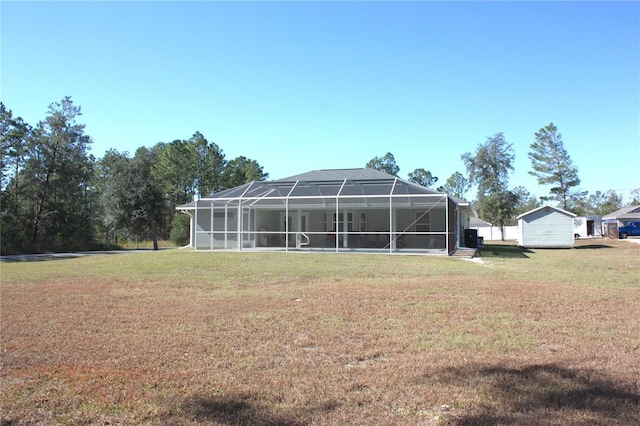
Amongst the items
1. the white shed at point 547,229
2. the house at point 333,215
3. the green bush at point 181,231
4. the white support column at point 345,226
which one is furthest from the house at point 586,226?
the green bush at point 181,231

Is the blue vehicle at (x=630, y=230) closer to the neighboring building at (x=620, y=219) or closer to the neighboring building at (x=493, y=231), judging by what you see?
the neighboring building at (x=620, y=219)

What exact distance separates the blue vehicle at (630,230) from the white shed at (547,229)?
1888 cm

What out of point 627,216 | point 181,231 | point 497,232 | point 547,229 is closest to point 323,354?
point 547,229

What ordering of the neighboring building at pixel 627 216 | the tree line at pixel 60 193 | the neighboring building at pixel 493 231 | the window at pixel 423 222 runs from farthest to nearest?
the neighboring building at pixel 493 231 → the neighboring building at pixel 627 216 → the tree line at pixel 60 193 → the window at pixel 423 222

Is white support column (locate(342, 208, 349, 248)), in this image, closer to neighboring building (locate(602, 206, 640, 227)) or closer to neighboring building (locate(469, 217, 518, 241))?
neighboring building (locate(469, 217, 518, 241))

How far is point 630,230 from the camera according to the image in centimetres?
4275

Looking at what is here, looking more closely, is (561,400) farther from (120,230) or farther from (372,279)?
(120,230)

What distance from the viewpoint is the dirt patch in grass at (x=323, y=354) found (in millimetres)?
3518

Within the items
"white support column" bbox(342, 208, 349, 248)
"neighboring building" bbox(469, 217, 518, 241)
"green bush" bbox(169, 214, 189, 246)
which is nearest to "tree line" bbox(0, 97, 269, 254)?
"green bush" bbox(169, 214, 189, 246)

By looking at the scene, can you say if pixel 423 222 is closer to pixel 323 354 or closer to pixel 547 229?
pixel 547 229

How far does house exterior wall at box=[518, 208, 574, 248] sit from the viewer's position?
94.5ft

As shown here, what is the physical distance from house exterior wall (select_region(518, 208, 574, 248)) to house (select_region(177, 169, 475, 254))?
846 cm

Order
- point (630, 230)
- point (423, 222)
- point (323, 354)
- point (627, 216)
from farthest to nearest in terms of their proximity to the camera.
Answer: point (627, 216) → point (630, 230) → point (423, 222) → point (323, 354)

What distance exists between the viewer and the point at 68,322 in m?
6.64
